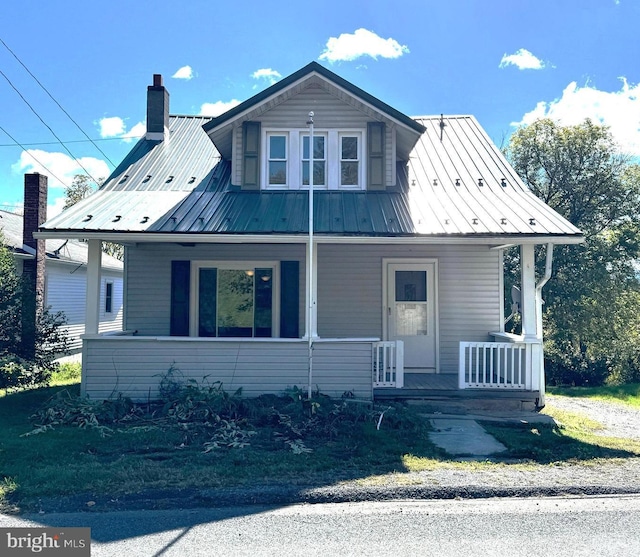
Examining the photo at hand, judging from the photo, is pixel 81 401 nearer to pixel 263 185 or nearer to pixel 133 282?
pixel 133 282

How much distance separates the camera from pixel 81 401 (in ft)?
24.0

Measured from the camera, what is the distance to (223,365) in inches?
304

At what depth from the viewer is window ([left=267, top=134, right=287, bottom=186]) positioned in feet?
30.9

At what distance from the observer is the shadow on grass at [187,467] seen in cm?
403

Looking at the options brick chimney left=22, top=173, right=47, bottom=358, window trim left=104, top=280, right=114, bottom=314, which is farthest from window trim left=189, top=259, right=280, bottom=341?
window trim left=104, top=280, right=114, bottom=314

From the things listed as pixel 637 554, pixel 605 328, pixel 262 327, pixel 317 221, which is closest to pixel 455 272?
pixel 317 221

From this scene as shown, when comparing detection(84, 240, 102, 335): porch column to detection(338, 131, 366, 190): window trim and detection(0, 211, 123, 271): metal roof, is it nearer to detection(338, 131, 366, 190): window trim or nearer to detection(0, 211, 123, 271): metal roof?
detection(338, 131, 366, 190): window trim

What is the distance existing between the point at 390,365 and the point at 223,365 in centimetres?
270

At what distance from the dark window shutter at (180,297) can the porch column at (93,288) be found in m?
1.72

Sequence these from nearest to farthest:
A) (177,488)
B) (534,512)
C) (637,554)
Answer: (637,554), (534,512), (177,488)

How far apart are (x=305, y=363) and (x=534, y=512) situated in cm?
421

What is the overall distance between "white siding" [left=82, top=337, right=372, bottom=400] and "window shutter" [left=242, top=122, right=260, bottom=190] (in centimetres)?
324

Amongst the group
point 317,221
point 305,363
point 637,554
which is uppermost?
point 317,221

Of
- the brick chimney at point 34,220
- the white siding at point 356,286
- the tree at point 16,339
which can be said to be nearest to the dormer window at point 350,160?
the white siding at point 356,286
